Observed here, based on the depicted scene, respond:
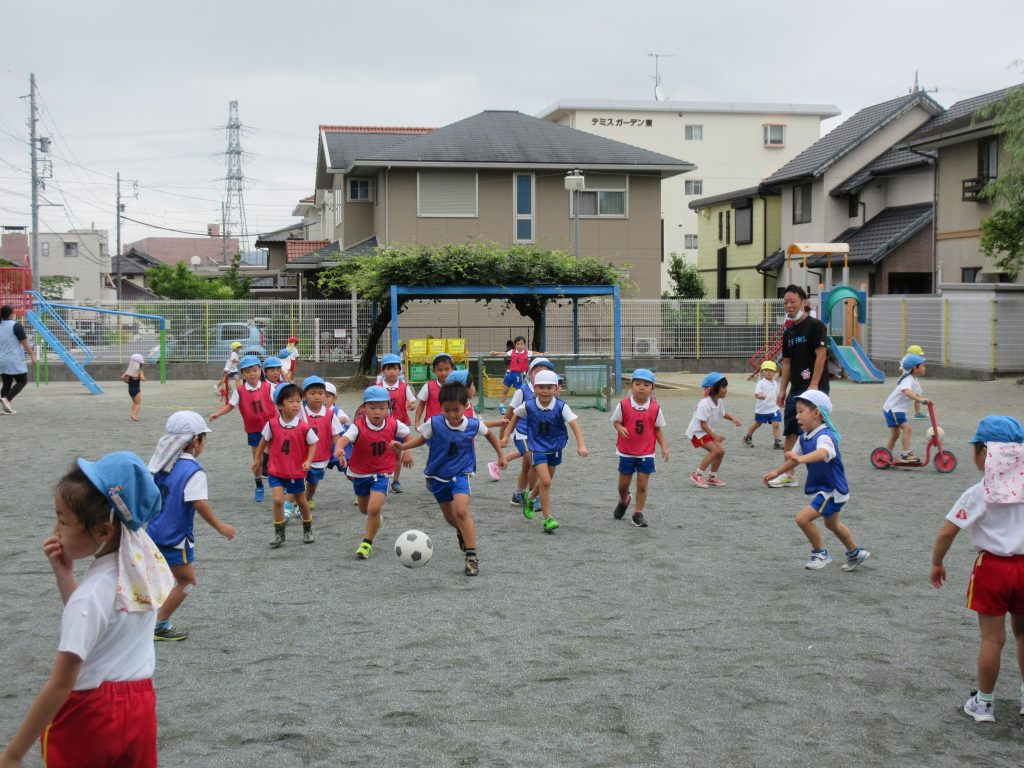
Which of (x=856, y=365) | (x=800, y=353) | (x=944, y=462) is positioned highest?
(x=800, y=353)

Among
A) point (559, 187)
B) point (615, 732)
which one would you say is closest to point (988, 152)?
point (559, 187)

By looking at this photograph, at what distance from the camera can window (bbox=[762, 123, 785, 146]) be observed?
2606 inches

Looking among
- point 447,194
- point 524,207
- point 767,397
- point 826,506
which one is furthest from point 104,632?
point 524,207

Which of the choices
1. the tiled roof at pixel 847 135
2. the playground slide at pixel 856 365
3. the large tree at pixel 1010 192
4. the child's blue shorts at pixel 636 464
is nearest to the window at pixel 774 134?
the tiled roof at pixel 847 135

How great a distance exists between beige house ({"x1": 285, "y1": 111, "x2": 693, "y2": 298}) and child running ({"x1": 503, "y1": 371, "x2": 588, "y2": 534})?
77.1 feet

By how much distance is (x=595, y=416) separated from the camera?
21.1 meters

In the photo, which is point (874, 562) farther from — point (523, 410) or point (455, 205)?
point (455, 205)

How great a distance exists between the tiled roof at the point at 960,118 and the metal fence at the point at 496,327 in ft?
15.7

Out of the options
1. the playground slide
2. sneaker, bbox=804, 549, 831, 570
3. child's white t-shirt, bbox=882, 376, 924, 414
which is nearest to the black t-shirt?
child's white t-shirt, bbox=882, 376, 924, 414

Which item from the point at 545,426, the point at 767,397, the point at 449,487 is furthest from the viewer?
the point at 767,397

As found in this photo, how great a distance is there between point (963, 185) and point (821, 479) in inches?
1068

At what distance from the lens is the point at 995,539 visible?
5211 mm

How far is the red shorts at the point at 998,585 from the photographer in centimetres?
514

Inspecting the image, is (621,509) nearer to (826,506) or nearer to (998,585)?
(826,506)
